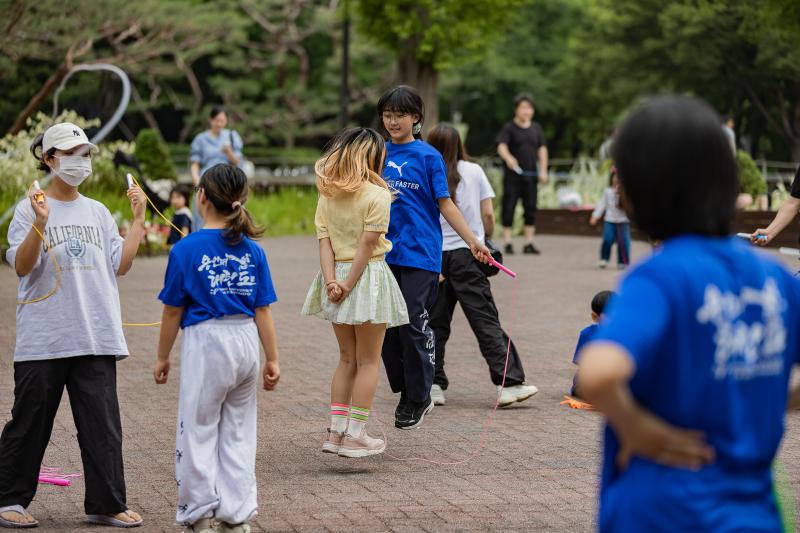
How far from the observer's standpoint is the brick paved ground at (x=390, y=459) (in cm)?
558

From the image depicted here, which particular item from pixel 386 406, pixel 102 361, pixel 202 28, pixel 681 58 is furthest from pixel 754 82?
pixel 102 361

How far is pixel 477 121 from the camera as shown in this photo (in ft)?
202

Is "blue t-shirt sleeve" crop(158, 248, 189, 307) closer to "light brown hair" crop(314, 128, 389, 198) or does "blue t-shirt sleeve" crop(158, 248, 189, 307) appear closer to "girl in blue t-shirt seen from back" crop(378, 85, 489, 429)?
"light brown hair" crop(314, 128, 389, 198)

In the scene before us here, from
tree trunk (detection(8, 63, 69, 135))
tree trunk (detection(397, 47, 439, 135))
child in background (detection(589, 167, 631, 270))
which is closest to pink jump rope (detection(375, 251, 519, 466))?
child in background (detection(589, 167, 631, 270))

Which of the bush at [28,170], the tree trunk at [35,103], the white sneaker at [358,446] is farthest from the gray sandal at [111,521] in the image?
the tree trunk at [35,103]

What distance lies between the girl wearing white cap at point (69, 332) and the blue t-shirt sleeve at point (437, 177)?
2.18m

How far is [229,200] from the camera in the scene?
16.7 feet

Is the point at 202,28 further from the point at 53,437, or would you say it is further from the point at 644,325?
the point at 644,325

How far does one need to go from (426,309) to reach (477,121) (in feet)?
180

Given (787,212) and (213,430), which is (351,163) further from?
(787,212)

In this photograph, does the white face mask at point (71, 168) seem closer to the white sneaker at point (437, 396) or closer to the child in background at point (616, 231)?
the white sneaker at point (437, 396)

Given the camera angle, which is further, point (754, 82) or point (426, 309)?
point (754, 82)

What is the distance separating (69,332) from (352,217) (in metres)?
1.70

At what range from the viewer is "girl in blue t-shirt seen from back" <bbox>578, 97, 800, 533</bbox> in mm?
2488
